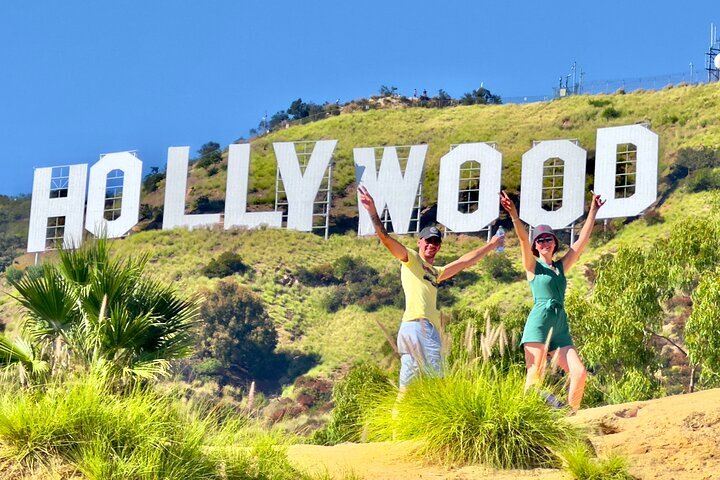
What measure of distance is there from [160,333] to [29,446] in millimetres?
2431

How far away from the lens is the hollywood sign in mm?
59281

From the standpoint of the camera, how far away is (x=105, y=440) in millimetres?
8812

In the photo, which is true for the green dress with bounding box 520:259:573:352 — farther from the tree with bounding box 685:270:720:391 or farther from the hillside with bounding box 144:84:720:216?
the hillside with bounding box 144:84:720:216

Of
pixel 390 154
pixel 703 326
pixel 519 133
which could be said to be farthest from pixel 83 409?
→ pixel 519 133

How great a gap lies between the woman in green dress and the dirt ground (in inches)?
15.1

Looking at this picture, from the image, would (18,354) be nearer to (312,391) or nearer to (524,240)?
(524,240)

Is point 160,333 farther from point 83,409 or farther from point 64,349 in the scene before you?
point 83,409

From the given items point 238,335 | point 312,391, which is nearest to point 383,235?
point 312,391

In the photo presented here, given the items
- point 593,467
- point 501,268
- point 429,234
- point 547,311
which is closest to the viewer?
point 593,467

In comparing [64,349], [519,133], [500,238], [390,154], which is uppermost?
[519,133]

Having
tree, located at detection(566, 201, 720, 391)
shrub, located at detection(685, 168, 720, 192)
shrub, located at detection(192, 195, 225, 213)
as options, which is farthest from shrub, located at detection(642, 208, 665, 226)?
tree, located at detection(566, 201, 720, 391)

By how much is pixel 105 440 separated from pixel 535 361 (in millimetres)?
3551

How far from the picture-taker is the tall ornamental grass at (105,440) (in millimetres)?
8750

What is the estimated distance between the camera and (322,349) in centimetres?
6725
